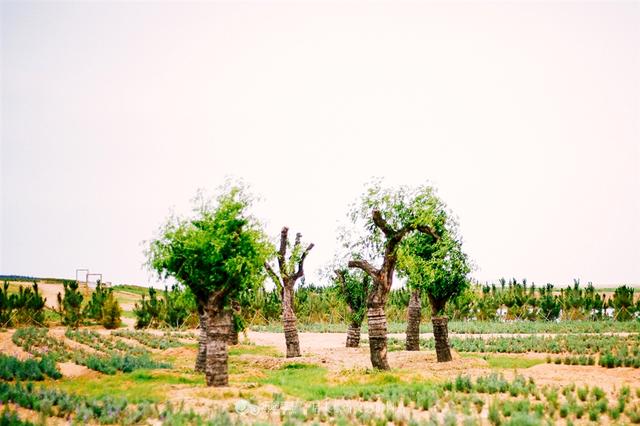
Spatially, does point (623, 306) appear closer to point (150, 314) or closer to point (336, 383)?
point (336, 383)

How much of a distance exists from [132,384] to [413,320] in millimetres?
15591

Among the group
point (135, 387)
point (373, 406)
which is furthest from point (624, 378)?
point (135, 387)

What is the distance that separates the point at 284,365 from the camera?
22.5 meters

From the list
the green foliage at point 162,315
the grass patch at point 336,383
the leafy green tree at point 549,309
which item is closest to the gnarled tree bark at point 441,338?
the grass patch at point 336,383

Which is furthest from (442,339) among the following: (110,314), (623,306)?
(623,306)

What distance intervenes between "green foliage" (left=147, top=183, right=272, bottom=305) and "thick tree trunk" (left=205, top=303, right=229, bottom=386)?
56 centimetres

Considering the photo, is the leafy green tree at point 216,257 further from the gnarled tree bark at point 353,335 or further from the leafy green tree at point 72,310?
the leafy green tree at point 72,310

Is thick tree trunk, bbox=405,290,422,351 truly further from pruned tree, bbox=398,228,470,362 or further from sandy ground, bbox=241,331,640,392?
pruned tree, bbox=398,228,470,362

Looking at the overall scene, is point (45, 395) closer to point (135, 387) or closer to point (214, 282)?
point (135, 387)

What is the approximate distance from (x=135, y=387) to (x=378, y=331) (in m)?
8.55

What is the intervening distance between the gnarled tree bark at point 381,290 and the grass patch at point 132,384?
6.30 metres

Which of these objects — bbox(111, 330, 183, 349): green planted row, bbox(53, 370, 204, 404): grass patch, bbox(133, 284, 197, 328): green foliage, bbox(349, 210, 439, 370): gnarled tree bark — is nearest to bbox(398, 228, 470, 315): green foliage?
bbox(349, 210, 439, 370): gnarled tree bark

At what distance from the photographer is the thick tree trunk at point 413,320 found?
27138 mm

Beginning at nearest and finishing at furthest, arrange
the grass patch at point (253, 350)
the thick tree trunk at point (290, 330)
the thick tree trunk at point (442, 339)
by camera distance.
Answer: the thick tree trunk at point (442, 339), the thick tree trunk at point (290, 330), the grass patch at point (253, 350)
